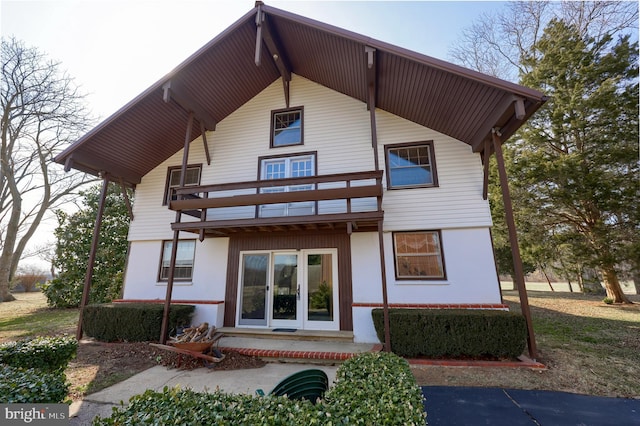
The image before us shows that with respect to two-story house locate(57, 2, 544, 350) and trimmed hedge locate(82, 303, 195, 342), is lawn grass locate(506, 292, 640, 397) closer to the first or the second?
two-story house locate(57, 2, 544, 350)

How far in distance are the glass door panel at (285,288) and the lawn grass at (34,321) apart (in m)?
6.25

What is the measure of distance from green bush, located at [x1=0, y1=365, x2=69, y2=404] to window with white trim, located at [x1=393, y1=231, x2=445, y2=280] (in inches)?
264

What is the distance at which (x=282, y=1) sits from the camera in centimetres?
822

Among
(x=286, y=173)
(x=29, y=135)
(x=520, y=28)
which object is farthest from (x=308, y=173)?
(x=29, y=135)

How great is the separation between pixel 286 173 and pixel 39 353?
669cm

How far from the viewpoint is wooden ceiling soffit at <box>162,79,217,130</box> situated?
6.99 meters

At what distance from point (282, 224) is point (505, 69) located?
15.8 metres

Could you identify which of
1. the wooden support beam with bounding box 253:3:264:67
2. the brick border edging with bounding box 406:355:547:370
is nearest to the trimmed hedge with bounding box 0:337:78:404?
the brick border edging with bounding box 406:355:547:370

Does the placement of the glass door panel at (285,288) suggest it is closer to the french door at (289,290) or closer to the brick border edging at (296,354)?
the french door at (289,290)

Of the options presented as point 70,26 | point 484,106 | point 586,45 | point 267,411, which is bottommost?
point 267,411

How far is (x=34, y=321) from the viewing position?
9.70 m

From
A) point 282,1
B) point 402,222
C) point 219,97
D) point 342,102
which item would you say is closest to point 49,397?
point 402,222

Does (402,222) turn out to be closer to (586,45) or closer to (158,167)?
(158,167)

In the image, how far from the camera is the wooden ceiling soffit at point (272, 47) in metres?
7.07
